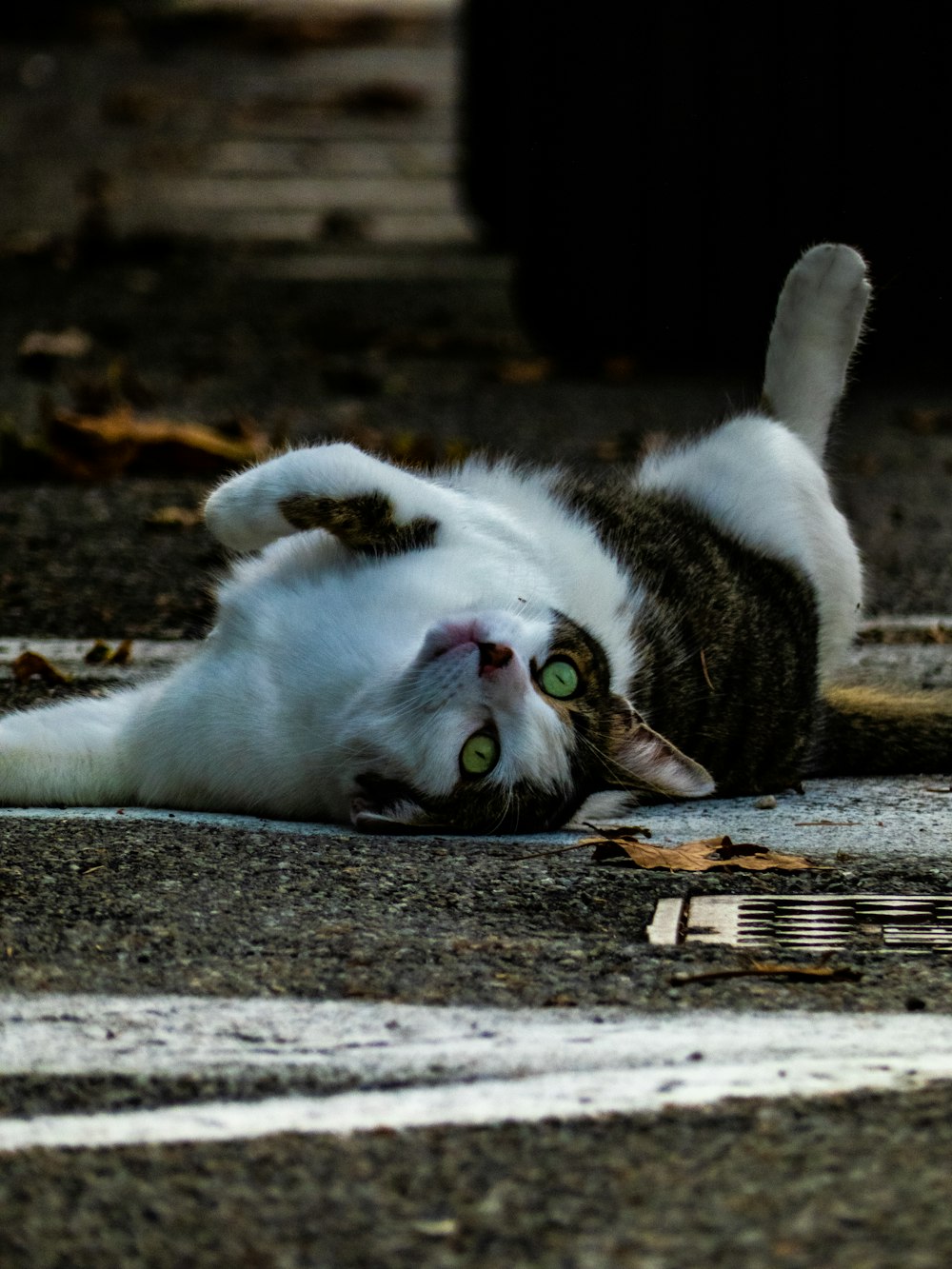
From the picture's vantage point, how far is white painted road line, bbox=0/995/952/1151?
219cm

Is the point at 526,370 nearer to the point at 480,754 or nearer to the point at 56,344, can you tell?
the point at 56,344

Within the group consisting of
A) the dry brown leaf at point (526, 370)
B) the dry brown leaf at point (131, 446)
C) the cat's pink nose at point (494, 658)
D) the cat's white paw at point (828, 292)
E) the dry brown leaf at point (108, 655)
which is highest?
the cat's white paw at point (828, 292)

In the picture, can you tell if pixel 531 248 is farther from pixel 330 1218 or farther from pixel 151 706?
pixel 330 1218

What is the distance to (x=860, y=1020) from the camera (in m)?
2.49

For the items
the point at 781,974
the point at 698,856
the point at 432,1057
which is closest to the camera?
the point at 432,1057

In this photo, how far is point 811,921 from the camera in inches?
115

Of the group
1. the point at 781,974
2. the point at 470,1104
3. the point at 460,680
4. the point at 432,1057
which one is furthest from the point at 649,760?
the point at 470,1104

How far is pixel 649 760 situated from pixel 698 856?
0.30m

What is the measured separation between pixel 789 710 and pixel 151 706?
1364mm

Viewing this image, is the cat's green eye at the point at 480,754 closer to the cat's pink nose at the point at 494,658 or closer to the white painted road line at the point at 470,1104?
the cat's pink nose at the point at 494,658

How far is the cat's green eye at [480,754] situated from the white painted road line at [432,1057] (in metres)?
0.90

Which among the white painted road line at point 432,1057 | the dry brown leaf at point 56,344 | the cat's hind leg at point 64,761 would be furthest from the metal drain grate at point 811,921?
the dry brown leaf at point 56,344

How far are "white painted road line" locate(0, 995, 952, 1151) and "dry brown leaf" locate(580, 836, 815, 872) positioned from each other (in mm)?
695

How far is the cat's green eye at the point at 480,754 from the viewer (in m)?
3.36
